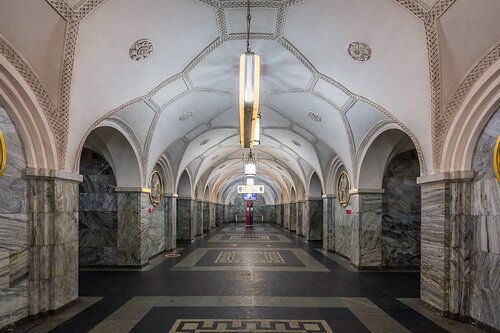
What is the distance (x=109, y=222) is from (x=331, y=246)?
7.68 metres

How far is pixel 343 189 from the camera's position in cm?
1140

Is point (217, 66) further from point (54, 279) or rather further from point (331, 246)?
point (331, 246)

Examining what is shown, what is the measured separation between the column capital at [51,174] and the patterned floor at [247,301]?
2.13 meters

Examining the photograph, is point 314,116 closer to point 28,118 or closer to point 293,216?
point 28,118

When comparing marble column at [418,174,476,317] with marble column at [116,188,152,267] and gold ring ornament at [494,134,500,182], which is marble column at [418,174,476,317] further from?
marble column at [116,188,152,267]

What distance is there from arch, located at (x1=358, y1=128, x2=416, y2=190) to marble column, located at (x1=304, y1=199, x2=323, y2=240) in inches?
284

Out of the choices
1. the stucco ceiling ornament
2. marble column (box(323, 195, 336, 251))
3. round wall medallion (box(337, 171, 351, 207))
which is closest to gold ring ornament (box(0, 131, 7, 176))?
the stucco ceiling ornament

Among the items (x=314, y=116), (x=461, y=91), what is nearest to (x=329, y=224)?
(x=314, y=116)

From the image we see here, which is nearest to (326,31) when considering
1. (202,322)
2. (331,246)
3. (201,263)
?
(202,322)

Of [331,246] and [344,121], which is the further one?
[331,246]

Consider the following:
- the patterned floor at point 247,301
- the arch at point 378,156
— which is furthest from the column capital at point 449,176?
the arch at point 378,156

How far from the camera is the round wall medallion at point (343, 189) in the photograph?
11009 millimetres

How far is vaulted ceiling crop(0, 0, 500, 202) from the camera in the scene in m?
4.70

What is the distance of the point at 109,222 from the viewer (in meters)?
9.43
